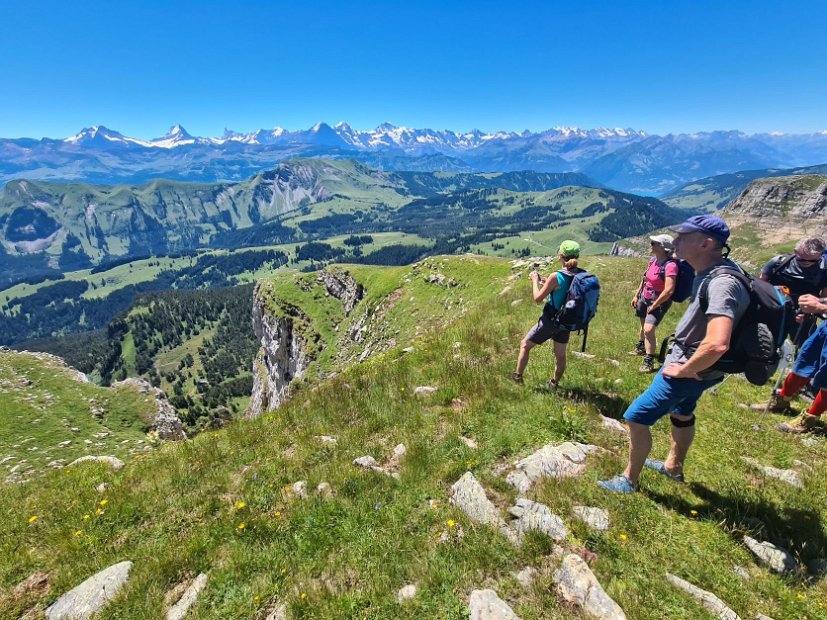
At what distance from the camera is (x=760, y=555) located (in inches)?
198

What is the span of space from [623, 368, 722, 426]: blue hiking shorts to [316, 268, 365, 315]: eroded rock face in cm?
5681

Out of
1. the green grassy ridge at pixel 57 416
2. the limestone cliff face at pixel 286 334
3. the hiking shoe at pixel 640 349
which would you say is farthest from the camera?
→ the limestone cliff face at pixel 286 334

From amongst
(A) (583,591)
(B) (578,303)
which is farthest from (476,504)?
(B) (578,303)

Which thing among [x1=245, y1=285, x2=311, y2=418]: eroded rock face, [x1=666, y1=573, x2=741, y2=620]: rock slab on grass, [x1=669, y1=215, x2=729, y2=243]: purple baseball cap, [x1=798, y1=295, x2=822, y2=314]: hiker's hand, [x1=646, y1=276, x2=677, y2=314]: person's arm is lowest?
[x1=245, y1=285, x2=311, y2=418]: eroded rock face

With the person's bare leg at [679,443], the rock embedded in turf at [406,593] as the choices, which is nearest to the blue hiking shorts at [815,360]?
the person's bare leg at [679,443]

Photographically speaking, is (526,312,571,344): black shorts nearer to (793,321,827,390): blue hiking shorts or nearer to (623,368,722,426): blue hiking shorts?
(623,368,722,426): blue hiking shorts

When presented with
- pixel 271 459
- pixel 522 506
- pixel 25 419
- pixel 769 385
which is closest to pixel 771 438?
pixel 769 385

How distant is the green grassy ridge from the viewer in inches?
819

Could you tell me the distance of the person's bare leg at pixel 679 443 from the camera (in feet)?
20.6

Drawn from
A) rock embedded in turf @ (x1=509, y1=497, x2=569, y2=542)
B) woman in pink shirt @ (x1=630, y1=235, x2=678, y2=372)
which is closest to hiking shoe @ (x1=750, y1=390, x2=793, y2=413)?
woman in pink shirt @ (x1=630, y1=235, x2=678, y2=372)

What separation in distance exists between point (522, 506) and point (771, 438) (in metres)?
6.32

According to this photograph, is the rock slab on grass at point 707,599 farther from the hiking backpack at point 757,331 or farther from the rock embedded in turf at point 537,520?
the hiking backpack at point 757,331

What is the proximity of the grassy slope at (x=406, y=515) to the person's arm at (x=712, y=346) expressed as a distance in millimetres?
2280

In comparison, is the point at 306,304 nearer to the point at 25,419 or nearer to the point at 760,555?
the point at 25,419
